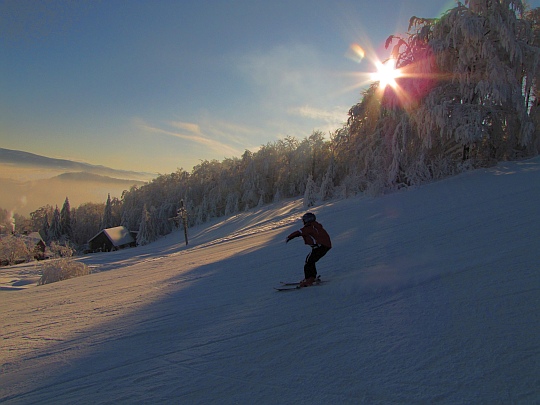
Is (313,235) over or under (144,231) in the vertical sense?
over

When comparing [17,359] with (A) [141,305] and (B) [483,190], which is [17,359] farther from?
(B) [483,190]

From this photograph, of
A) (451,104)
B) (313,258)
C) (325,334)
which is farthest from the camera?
(451,104)

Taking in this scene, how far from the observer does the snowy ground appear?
2.62m

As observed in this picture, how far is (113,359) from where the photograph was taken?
3.81 metres

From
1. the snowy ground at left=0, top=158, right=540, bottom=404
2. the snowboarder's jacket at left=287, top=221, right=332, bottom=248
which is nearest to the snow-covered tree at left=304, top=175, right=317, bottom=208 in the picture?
the snowy ground at left=0, top=158, right=540, bottom=404

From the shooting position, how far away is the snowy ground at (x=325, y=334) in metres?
2.62

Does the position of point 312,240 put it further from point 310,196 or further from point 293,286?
point 310,196

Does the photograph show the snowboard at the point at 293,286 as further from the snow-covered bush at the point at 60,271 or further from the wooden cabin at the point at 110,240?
→ the wooden cabin at the point at 110,240

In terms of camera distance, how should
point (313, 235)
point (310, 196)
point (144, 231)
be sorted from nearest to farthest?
1. point (313, 235)
2. point (310, 196)
3. point (144, 231)

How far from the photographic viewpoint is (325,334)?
3598 mm

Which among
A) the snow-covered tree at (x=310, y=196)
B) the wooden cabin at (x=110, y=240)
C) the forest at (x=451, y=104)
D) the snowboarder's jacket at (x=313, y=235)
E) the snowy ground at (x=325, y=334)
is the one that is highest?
the forest at (x=451, y=104)

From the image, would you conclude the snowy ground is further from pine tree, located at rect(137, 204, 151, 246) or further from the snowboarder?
pine tree, located at rect(137, 204, 151, 246)

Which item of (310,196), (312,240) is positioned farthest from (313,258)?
(310,196)

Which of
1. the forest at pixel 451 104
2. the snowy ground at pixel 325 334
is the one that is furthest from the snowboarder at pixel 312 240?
the forest at pixel 451 104
